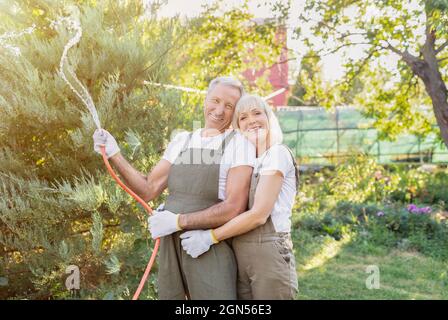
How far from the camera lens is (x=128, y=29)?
4.04 meters

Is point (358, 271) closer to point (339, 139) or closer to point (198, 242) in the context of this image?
point (198, 242)

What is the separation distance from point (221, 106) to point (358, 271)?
144 inches

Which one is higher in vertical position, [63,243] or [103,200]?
[103,200]

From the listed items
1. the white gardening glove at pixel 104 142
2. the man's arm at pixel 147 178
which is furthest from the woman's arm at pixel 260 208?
the white gardening glove at pixel 104 142

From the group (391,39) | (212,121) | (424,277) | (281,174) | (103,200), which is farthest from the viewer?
(391,39)

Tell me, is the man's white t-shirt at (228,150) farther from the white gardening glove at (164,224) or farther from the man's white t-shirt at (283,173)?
the white gardening glove at (164,224)

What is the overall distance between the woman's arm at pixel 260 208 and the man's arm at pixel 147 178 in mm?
583

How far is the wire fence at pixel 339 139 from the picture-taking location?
12.0 m

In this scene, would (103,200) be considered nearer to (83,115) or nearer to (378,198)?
(83,115)

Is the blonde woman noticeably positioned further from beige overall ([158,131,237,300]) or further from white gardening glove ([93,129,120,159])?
white gardening glove ([93,129,120,159])

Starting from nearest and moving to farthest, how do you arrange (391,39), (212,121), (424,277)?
(212,121) → (424,277) → (391,39)

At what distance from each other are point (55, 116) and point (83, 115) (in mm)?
294

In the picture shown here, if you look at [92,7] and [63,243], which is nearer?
[63,243]

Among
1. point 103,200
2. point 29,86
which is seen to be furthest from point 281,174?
point 29,86
